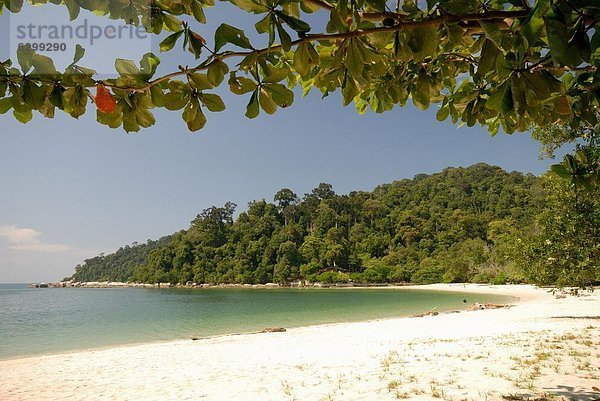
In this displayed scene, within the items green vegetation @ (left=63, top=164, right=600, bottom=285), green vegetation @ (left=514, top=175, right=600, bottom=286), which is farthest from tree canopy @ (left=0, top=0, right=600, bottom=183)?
green vegetation @ (left=63, top=164, right=600, bottom=285)

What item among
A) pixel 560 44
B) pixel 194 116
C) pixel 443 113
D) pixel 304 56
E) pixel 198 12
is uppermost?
pixel 198 12

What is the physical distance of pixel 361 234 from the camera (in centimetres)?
8362

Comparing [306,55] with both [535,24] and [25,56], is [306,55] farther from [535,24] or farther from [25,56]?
[25,56]

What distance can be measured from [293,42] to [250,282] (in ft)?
A: 263

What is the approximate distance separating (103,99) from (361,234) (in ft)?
276

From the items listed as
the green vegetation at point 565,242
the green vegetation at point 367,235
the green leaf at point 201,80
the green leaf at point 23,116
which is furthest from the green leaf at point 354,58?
the green vegetation at point 367,235

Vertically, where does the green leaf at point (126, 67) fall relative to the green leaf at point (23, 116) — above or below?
above

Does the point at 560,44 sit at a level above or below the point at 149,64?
below

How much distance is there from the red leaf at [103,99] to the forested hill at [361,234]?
A: 6132 cm

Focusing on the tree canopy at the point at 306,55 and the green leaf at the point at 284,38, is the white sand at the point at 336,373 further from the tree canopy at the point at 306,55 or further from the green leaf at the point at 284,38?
the green leaf at the point at 284,38

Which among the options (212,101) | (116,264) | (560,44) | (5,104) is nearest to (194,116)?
(212,101)

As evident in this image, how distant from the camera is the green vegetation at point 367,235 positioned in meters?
64.7

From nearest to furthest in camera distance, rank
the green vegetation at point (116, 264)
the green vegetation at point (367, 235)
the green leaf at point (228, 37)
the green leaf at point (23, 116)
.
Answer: the green leaf at point (228, 37)
the green leaf at point (23, 116)
the green vegetation at point (367, 235)
the green vegetation at point (116, 264)

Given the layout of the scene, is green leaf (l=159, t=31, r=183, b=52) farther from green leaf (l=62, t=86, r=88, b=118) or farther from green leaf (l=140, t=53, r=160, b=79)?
green leaf (l=62, t=86, r=88, b=118)
